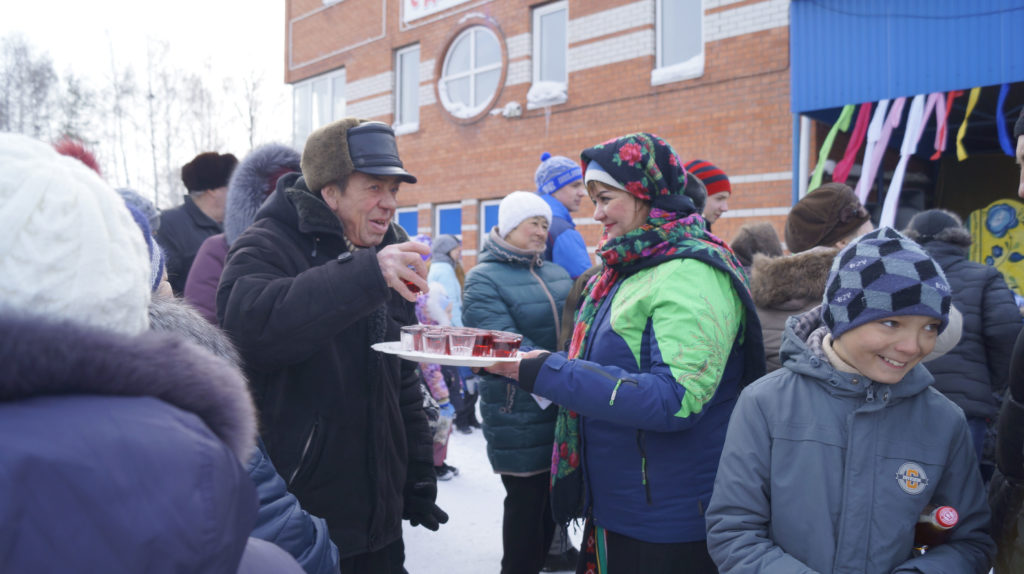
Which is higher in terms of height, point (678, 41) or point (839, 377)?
point (678, 41)

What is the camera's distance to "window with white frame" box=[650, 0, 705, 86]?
941 centimetres

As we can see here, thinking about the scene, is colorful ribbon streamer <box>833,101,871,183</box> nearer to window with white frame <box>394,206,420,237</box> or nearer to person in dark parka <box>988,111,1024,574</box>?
person in dark parka <box>988,111,1024,574</box>

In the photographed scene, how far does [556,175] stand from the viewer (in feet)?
15.6

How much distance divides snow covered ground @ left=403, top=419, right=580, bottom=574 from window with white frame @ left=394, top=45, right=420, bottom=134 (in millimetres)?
9536

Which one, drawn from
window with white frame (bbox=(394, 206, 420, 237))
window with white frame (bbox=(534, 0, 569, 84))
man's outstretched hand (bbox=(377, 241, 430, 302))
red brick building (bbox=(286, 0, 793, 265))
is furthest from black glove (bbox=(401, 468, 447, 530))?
window with white frame (bbox=(394, 206, 420, 237))

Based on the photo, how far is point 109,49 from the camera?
2641cm

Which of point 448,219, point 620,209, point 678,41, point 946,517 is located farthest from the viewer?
point 448,219

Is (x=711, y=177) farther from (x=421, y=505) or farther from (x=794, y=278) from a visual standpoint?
(x=421, y=505)

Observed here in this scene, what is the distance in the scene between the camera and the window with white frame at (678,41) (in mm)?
9414

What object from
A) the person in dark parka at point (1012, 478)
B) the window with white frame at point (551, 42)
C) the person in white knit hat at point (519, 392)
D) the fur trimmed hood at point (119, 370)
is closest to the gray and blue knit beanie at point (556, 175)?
the person in white knit hat at point (519, 392)

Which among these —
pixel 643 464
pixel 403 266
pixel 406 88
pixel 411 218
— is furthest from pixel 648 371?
pixel 406 88

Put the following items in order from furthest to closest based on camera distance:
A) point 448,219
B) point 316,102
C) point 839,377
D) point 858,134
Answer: point 316,102 < point 448,219 < point 858,134 < point 839,377

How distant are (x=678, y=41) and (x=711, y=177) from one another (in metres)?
5.87

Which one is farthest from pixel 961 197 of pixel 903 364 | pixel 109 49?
pixel 109 49
